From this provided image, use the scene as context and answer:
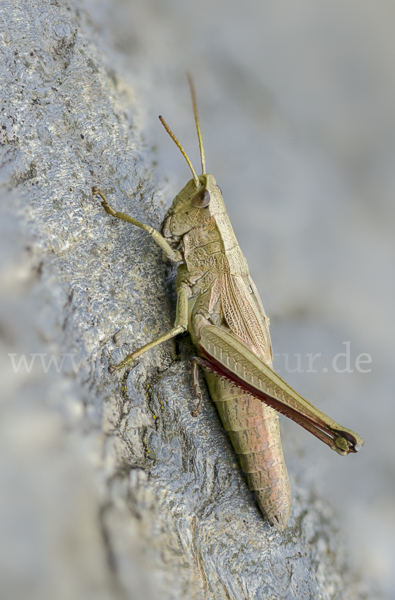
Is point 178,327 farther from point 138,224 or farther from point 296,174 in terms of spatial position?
point 296,174

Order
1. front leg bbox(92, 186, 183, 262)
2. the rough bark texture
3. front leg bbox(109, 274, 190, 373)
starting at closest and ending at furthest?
the rough bark texture
front leg bbox(109, 274, 190, 373)
front leg bbox(92, 186, 183, 262)

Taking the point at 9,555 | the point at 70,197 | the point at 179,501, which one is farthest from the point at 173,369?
the point at 9,555

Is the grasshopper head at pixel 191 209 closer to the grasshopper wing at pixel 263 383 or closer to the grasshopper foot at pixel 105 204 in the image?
the grasshopper foot at pixel 105 204

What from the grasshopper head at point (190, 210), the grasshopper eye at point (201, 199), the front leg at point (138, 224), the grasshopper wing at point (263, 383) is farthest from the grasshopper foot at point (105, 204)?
the grasshopper wing at point (263, 383)

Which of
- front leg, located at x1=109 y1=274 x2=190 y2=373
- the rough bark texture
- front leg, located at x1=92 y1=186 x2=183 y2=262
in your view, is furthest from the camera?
front leg, located at x1=92 y1=186 x2=183 y2=262

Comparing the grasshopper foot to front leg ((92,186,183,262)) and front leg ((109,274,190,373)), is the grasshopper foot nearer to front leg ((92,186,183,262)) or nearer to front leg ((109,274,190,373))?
front leg ((92,186,183,262))

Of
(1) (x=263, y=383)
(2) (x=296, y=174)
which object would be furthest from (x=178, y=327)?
(2) (x=296, y=174)

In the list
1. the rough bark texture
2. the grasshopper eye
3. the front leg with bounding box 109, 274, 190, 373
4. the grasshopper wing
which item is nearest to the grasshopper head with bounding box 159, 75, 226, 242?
the grasshopper eye

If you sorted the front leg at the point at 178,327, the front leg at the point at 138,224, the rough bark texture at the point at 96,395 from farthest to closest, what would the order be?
the front leg at the point at 138,224 → the front leg at the point at 178,327 → the rough bark texture at the point at 96,395
